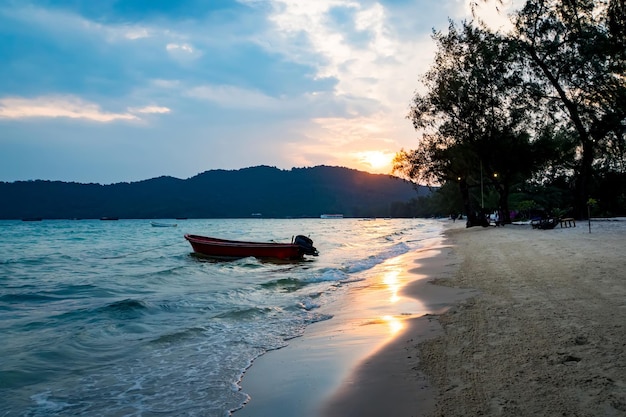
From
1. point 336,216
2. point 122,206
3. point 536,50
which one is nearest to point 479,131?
point 536,50

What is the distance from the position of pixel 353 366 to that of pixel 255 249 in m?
18.0

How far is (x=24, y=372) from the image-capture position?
18.6 ft

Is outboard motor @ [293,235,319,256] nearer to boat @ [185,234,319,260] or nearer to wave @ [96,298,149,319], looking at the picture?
boat @ [185,234,319,260]

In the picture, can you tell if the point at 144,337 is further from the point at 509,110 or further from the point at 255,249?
the point at 509,110

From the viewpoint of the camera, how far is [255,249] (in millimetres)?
22594

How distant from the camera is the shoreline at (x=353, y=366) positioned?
3.79 metres

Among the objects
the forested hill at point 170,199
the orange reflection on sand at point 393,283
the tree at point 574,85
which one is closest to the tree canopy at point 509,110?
the tree at point 574,85

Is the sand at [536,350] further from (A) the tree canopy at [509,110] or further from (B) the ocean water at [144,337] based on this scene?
(A) the tree canopy at [509,110]

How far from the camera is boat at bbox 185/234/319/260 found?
21.5 metres

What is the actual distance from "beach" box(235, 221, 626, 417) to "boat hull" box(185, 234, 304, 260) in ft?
43.4

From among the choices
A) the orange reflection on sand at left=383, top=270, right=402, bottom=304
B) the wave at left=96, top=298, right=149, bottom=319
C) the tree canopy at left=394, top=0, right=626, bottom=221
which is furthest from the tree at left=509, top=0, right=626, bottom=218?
the wave at left=96, top=298, right=149, bottom=319

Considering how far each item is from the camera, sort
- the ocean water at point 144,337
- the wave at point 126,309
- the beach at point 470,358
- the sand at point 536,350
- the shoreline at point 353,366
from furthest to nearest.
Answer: the wave at point 126,309 → the ocean water at point 144,337 → the shoreline at point 353,366 → the beach at point 470,358 → the sand at point 536,350

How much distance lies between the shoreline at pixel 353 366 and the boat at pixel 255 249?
1254 cm

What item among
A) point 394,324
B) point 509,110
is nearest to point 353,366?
point 394,324
